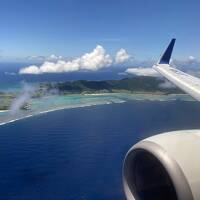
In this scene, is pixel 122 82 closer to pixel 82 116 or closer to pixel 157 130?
pixel 82 116

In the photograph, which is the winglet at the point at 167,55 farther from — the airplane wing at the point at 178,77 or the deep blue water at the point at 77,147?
the deep blue water at the point at 77,147

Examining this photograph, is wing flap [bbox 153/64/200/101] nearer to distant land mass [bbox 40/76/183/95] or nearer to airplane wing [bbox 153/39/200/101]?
airplane wing [bbox 153/39/200/101]

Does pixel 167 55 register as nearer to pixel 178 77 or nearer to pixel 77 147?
pixel 178 77

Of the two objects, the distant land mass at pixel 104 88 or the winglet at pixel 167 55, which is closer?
the winglet at pixel 167 55

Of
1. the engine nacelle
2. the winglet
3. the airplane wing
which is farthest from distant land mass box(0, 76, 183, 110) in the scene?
the engine nacelle

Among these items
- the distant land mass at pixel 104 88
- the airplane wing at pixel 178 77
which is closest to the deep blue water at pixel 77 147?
the distant land mass at pixel 104 88

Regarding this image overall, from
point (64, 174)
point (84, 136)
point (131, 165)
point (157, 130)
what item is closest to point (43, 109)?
point (84, 136)

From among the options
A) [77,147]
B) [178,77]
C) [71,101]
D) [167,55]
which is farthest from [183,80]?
[71,101]
